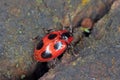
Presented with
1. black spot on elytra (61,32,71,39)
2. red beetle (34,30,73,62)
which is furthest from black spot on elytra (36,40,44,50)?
black spot on elytra (61,32,71,39)

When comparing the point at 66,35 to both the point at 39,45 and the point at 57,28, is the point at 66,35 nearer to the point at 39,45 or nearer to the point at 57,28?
the point at 57,28

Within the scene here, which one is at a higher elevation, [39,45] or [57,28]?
[57,28]

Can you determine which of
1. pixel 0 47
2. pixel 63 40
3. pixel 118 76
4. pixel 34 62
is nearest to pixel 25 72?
pixel 34 62

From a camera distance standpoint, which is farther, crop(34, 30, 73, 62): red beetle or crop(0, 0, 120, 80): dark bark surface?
crop(34, 30, 73, 62): red beetle

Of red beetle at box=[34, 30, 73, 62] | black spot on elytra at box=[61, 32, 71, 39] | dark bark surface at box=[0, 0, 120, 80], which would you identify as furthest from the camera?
black spot on elytra at box=[61, 32, 71, 39]

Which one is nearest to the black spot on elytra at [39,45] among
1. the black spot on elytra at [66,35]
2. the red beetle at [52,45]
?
the red beetle at [52,45]

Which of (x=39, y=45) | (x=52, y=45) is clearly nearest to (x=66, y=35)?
(x=52, y=45)

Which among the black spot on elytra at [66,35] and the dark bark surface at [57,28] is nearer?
the dark bark surface at [57,28]

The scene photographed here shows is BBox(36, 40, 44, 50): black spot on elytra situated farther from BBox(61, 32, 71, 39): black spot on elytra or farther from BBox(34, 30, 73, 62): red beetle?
BBox(61, 32, 71, 39): black spot on elytra

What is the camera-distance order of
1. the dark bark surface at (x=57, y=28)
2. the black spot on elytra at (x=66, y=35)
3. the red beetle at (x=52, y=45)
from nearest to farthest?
the dark bark surface at (x=57, y=28)
the red beetle at (x=52, y=45)
the black spot on elytra at (x=66, y=35)

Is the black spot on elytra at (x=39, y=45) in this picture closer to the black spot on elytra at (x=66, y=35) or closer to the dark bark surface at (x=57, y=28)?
the dark bark surface at (x=57, y=28)
